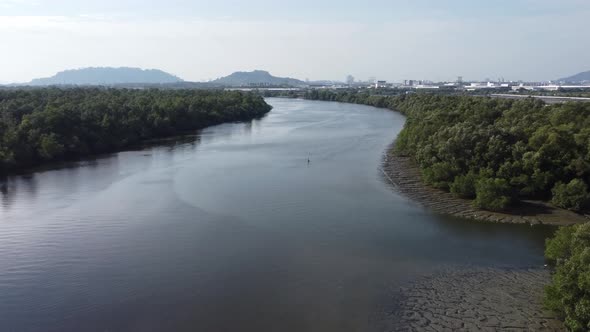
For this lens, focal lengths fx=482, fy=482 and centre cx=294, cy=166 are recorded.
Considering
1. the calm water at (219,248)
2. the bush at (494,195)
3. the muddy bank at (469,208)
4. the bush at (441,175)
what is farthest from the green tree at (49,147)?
the bush at (494,195)

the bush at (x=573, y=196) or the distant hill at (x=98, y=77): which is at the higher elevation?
the distant hill at (x=98, y=77)

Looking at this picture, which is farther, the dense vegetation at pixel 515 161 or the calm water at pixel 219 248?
the dense vegetation at pixel 515 161

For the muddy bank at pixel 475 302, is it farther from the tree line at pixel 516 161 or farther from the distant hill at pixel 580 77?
the distant hill at pixel 580 77

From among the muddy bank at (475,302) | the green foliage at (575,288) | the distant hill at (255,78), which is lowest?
the muddy bank at (475,302)

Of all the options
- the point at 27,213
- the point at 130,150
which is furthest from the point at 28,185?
the point at 130,150

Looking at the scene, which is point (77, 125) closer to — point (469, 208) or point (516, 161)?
point (469, 208)

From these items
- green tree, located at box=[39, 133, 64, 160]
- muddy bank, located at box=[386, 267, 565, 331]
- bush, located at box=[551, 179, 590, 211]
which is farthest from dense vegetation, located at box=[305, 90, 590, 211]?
green tree, located at box=[39, 133, 64, 160]
